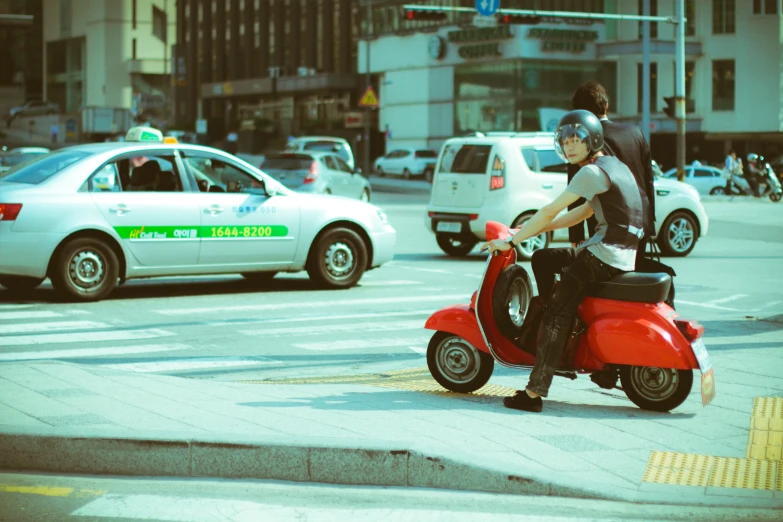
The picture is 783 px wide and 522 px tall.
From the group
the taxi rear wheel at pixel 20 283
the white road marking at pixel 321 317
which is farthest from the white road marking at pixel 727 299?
the taxi rear wheel at pixel 20 283

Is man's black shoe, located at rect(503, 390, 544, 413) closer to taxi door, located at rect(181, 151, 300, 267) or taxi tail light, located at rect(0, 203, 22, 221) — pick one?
taxi door, located at rect(181, 151, 300, 267)

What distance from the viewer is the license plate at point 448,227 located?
59.3 feet

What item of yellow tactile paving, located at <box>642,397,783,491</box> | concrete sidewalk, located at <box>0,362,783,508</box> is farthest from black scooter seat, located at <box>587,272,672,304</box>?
yellow tactile paving, located at <box>642,397,783,491</box>

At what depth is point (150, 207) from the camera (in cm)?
1284

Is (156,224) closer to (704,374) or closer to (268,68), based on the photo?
(704,374)

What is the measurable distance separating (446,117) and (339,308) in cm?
5254

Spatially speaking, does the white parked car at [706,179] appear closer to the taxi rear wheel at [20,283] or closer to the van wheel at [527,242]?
the van wheel at [527,242]

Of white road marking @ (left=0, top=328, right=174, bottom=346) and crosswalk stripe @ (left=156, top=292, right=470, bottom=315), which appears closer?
white road marking @ (left=0, top=328, right=174, bottom=346)

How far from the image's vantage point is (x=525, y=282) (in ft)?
23.9

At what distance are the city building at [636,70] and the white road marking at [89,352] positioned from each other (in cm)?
4822

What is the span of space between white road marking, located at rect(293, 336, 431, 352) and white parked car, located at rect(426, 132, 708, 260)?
7.21m

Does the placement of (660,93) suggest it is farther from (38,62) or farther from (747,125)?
(38,62)

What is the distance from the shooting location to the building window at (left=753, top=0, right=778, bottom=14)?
5581 cm

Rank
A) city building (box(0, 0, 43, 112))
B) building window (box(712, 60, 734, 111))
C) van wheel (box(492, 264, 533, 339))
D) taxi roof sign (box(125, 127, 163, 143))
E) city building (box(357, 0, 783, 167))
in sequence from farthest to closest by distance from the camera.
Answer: city building (box(0, 0, 43, 112)), building window (box(712, 60, 734, 111)), city building (box(357, 0, 783, 167)), taxi roof sign (box(125, 127, 163, 143)), van wheel (box(492, 264, 533, 339))
